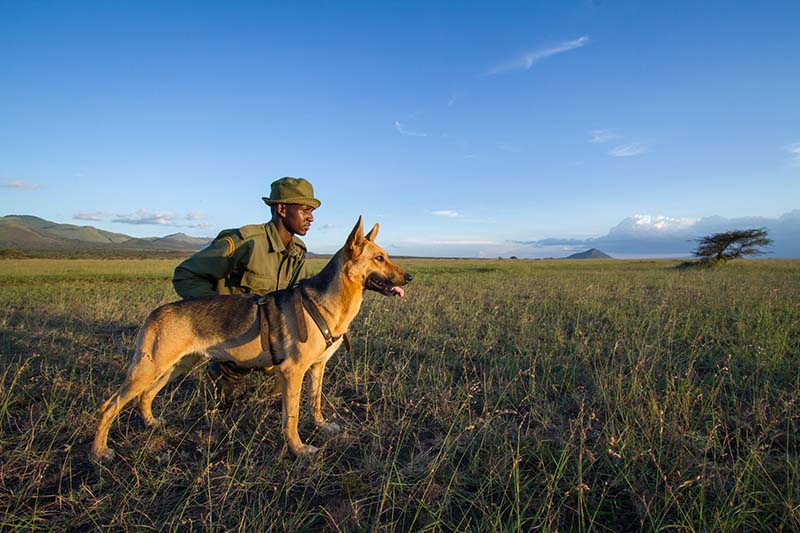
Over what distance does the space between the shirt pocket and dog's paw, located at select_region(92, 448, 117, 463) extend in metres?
2.32

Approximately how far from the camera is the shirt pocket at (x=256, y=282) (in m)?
5.02

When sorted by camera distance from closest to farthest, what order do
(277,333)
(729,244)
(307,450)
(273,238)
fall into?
(307,450) → (277,333) → (273,238) → (729,244)

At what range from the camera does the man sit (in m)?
4.73

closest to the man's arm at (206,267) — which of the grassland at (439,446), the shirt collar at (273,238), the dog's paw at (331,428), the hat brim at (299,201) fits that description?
the shirt collar at (273,238)

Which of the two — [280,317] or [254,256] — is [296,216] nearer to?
[254,256]

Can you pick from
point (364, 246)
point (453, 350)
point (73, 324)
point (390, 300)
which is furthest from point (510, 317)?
point (73, 324)

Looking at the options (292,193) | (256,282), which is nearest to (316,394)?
(256,282)

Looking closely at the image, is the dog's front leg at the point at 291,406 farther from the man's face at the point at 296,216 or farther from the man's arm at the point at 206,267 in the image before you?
the man's face at the point at 296,216

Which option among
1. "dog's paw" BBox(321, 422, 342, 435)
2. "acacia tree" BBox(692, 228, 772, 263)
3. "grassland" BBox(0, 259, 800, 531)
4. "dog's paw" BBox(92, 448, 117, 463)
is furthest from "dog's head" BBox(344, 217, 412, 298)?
"acacia tree" BBox(692, 228, 772, 263)

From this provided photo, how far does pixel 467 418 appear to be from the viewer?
12.7 feet

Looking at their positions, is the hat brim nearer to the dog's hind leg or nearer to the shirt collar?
the shirt collar

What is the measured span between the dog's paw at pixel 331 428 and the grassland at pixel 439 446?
105 mm

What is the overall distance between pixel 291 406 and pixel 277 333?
0.69 meters

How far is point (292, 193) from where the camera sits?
5012 mm
